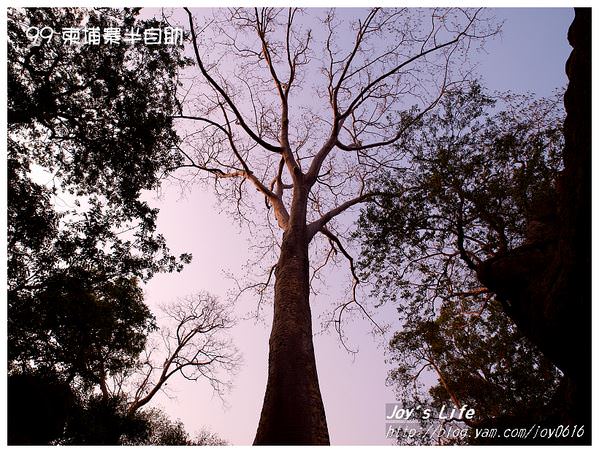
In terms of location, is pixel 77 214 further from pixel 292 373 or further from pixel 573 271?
pixel 573 271

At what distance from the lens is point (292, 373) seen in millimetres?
4535

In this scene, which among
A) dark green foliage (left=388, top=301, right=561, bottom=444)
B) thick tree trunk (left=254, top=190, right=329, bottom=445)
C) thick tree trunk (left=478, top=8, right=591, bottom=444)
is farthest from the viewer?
dark green foliage (left=388, top=301, right=561, bottom=444)

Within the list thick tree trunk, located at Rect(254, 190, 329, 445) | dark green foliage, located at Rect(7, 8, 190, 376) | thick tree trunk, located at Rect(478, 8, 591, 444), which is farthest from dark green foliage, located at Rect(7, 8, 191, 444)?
thick tree trunk, located at Rect(478, 8, 591, 444)

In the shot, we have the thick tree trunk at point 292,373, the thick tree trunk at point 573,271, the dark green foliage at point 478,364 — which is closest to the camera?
the thick tree trunk at point 573,271

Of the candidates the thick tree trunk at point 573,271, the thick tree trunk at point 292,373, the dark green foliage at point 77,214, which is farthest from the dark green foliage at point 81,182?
the thick tree trunk at point 573,271

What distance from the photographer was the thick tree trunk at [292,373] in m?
3.97

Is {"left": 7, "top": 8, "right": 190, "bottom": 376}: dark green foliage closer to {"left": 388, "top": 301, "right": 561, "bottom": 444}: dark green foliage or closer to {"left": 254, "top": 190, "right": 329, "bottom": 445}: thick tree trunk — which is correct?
{"left": 254, "top": 190, "right": 329, "bottom": 445}: thick tree trunk

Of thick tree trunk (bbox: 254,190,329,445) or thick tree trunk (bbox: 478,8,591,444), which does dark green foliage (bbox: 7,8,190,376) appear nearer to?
thick tree trunk (bbox: 254,190,329,445)

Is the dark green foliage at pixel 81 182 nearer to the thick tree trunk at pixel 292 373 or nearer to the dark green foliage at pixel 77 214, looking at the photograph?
the dark green foliage at pixel 77 214

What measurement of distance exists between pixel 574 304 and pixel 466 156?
474cm

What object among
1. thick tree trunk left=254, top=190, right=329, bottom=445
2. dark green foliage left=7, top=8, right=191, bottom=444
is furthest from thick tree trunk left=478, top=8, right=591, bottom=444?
dark green foliage left=7, top=8, right=191, bottom=444

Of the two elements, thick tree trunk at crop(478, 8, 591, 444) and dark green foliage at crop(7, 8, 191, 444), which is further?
dark green foliage at crop(7, 8, 191, 444)

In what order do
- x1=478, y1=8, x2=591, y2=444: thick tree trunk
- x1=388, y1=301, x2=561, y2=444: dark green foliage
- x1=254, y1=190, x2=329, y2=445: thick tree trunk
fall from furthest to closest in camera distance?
x1=388, y1=301, x2=561, y2=444: dark green foliage
x1=254, y1=190, x2=329, y2=445: thick tree trunk
x1=478, y1=8, x2=591, y2=444: thick tree trunk

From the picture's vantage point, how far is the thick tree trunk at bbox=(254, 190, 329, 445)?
3.97 meters
